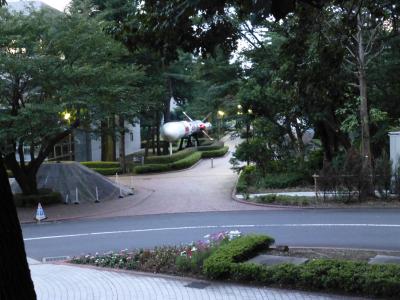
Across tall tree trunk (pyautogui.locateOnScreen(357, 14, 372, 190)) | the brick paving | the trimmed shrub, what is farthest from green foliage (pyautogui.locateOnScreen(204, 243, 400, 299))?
the trimmed shrub

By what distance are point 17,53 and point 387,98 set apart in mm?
18173

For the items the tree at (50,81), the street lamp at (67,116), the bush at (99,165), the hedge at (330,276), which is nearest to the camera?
the hedge at (330,276)

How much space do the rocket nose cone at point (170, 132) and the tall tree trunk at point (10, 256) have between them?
45.9 m

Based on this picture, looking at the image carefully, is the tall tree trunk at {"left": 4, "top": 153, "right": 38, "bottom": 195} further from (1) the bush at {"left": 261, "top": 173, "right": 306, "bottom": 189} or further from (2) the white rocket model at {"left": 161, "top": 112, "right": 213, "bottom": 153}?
(2) the white rocket model at {"left": 161, "top": 112, "right": 213, "bottom": 153}

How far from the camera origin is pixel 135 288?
10227 millimetres

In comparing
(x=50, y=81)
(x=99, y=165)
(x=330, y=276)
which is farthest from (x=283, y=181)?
(x=330, y=276)

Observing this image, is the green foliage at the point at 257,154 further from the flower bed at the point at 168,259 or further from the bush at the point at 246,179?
the flower bed at the point at 168,259

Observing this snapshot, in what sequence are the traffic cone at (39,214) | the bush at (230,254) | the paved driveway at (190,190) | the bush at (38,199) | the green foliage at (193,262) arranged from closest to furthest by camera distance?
the bush at (230,254) < the green foliage at (193,262) < the traffic cone at (39,214) < the paved driveway at (190,190) < the bush at (38,199)

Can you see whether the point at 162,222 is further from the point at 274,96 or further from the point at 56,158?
the point at 56,158

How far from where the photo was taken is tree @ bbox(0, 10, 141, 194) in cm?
2338

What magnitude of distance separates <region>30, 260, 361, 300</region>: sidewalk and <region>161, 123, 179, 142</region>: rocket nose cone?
37.7 metres

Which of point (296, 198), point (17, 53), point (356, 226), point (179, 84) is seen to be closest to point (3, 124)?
point (17, 53)

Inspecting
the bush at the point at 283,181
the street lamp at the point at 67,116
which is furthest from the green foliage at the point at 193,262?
the bush at the point at 283,181

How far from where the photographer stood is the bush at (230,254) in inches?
397
